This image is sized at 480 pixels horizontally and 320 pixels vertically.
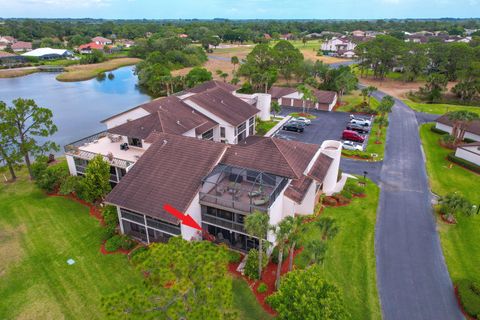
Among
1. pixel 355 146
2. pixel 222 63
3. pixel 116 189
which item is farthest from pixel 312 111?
pixel 222 63

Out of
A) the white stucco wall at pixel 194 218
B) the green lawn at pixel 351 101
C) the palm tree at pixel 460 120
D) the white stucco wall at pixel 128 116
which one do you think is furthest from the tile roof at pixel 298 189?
the green lawn at pixel 351 101

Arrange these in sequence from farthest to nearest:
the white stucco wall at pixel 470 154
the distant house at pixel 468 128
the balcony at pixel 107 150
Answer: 1. the distant house at pixel 468 128
2. the white stucco wall at pixel 470 154
3. the balcony at pixel 107 150

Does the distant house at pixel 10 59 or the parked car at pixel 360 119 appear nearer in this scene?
the parked car at pixel 360 119

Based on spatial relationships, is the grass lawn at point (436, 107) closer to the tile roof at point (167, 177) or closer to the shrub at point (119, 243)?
the tile roof at point (167, 177)

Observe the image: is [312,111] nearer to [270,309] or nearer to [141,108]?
[141,108]

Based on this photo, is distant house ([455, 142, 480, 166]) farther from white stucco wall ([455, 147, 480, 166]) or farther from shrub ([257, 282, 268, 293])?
shrub ([257, 282, 268, 293])

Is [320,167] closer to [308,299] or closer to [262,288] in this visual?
[262,288]
